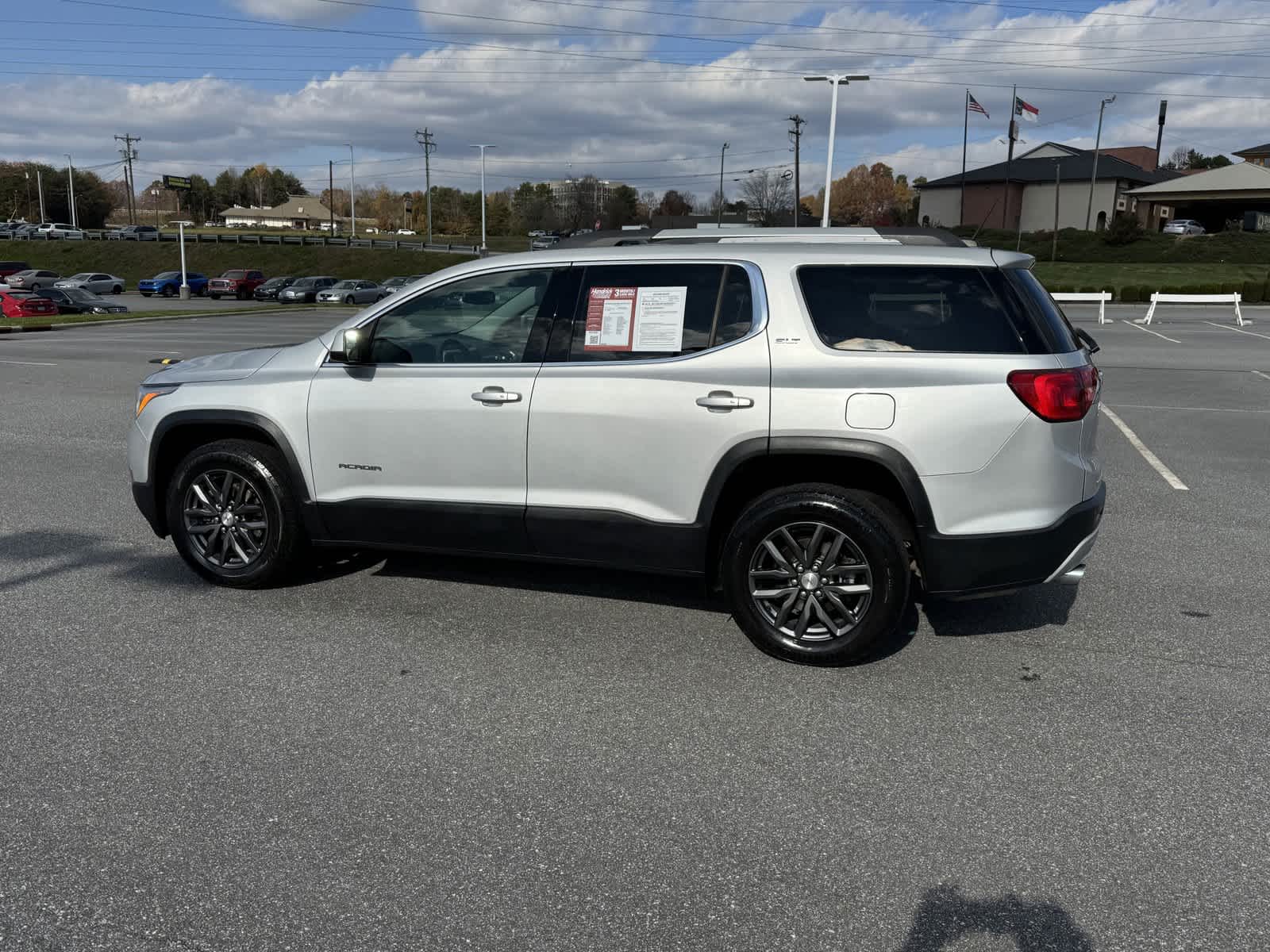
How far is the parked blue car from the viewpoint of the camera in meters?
55.2

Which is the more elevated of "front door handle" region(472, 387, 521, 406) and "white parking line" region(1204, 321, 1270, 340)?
"front door handle" region(472, 387, 521, 406)

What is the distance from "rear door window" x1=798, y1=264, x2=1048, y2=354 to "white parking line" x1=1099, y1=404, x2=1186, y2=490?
16.2 feet

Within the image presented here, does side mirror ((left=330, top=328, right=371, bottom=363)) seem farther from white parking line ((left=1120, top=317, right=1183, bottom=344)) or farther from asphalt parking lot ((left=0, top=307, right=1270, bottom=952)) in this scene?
white parking line ((left=1120, top=317, right=1183, bottom=344))

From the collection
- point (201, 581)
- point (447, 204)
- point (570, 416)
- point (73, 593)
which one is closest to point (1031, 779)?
point (570, 416)

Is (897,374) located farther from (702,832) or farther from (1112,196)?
(1112,196)

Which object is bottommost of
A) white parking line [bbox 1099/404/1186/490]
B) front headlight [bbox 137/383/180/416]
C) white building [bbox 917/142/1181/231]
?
white parking line [bbox 1099/404/1186/490]

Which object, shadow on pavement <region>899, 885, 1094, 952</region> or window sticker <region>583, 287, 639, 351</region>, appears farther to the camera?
window sticker <region>583, 287, 639, 351</region>

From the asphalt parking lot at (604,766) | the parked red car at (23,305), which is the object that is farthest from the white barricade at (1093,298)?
the parked red car at (23,305)

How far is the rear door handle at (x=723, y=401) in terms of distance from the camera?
468 cm

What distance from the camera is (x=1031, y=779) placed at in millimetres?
3723

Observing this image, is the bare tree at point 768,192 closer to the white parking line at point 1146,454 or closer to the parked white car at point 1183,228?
the parked white car at point 1183,228

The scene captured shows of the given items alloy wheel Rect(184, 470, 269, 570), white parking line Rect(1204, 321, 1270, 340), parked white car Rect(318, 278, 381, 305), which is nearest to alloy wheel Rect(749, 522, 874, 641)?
alloy wheel Rect(184, 470, 269, 570)

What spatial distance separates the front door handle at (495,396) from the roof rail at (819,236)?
1.07 metres

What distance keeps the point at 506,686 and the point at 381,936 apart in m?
1.71
